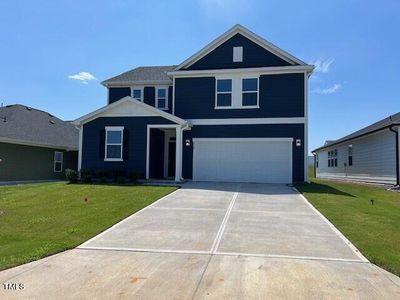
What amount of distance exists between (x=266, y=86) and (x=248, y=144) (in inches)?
128

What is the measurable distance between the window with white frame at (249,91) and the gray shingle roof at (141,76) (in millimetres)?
4821

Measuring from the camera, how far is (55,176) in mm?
25875

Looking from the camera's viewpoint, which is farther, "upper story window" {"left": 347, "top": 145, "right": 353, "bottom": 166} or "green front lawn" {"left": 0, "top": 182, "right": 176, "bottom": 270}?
"upper story window" {"left": 347, "top": 145, "right": 353, "bottom": 166}

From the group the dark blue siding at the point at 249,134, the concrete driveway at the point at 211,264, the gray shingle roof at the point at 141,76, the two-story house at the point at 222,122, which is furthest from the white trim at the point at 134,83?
the concrete driveway at the point at 211,264

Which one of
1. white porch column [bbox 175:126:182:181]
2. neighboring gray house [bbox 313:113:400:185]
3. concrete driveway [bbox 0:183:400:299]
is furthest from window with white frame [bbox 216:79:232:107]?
concrete driveway [bbox 0:183:400:299]

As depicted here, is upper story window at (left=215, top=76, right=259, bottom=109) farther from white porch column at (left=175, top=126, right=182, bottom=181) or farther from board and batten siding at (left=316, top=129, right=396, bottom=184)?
board and batten siding at (left=316, top=129, right=396, bottom=184)

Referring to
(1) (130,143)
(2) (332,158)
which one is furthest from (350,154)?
(1) (130,143)

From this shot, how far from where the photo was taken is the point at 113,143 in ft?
63.9

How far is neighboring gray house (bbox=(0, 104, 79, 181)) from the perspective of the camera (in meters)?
21.6

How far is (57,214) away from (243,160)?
11.1 metres

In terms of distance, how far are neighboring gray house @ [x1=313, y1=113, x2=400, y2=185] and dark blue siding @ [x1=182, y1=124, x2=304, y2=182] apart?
4.73 metres

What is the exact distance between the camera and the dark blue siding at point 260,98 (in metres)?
19.6

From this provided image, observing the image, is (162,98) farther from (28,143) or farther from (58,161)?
(58,161)

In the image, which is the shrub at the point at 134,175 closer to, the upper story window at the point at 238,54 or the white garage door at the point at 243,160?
the white garage door at the point at 243,160
